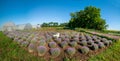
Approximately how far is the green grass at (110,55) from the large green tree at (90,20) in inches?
1184

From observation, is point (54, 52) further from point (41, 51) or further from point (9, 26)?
point (9, 26)

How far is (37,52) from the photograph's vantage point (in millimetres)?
9633

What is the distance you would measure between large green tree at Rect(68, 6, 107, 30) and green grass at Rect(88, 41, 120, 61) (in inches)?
1184

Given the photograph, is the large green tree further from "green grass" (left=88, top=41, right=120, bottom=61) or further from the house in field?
"green grass" (left=88, top=41, right=120, bottom=61)

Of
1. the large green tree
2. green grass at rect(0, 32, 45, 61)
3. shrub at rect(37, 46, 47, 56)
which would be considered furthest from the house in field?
shrub at rect(37, 46, 47, 56)

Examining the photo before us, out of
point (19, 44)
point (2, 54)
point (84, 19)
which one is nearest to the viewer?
point (2, 54)

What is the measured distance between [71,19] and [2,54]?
1476 inches

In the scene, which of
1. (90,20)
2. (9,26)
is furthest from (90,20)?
(9,26)

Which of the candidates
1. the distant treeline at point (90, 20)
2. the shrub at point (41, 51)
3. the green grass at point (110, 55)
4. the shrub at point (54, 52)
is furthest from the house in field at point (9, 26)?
the green grass at point (110, 55)

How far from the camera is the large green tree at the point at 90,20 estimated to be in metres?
41.3

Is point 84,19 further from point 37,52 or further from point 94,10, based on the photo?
point 37,52

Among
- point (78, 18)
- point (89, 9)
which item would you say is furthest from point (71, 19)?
point (89, 9)

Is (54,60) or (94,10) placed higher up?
(94,10)

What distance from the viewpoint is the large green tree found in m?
41.3
